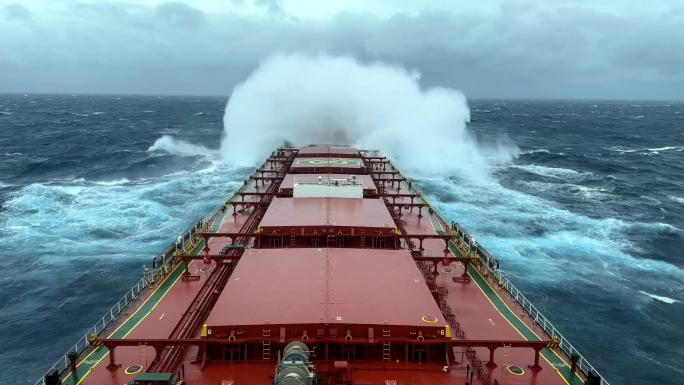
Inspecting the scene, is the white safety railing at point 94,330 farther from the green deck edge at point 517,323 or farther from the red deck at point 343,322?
the green deck edge at point 517,323

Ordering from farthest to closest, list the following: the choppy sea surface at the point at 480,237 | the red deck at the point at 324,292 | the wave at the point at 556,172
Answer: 1. the wave at the point at 556,172
2. the choppy sea surface at the point at 480,237
3. the red deck at the point at 324,292

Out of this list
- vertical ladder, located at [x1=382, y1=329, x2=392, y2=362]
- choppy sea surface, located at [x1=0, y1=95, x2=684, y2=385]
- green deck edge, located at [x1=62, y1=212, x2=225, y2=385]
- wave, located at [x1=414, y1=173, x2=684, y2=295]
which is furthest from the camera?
wave, located at [x1=414, y1=173, x2=684, y2=295]

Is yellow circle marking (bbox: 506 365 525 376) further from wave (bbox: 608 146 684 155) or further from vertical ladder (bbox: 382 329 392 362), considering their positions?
wave (bbox: 608 146 684 155)

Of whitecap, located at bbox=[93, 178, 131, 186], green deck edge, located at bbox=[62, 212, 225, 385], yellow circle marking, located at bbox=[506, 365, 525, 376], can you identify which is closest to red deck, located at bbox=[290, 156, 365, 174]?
green deck edge, located at bbox=[62, 212, 225, 385]

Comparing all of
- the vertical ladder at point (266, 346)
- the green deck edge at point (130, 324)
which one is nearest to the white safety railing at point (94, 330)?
the green deck edge at point (130, 324)

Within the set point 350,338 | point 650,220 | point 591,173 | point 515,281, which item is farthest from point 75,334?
Answer: point 591,173

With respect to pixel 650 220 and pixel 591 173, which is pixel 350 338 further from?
pixel 591 173
